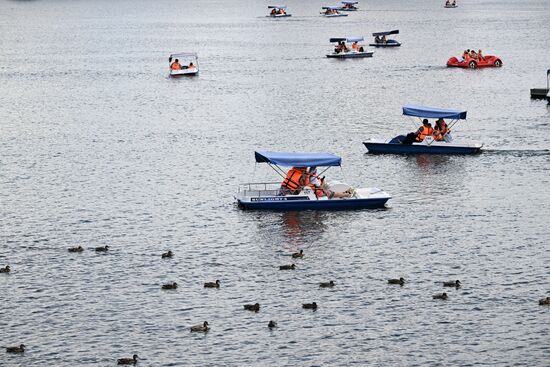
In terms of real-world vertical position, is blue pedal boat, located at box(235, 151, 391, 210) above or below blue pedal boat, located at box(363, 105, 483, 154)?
below

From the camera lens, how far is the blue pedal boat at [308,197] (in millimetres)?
78938

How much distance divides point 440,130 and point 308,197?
81.9ft

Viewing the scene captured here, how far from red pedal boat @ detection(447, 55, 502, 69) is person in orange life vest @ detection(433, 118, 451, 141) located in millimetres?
74103

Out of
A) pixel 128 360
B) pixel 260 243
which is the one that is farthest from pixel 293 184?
pixel 128 360

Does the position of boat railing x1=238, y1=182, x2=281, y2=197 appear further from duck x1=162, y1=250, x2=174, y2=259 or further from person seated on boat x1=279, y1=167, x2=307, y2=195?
duck x1=162, y1=250, x2=174, y2=259

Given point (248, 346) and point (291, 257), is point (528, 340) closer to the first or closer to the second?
point (248, 346)

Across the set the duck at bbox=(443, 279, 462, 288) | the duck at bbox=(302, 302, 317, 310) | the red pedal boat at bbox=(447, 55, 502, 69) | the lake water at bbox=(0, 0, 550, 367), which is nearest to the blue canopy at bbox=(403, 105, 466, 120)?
the lake water at bbox=(0, 0, 550, 367)

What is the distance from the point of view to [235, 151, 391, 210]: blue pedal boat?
7894 centimetres

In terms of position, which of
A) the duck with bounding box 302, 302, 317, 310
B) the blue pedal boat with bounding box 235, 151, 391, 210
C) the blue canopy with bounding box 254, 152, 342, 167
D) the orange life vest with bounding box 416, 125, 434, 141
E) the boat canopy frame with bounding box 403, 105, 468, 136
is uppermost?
the boat canopy frame with bounding box 403, 105, 468, 136

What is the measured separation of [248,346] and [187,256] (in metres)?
15.6

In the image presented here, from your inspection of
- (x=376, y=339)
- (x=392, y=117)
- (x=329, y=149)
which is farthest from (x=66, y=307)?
(x=392, y=117)

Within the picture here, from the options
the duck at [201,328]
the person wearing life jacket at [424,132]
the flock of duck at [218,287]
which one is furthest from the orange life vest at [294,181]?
the duck at [201,328]

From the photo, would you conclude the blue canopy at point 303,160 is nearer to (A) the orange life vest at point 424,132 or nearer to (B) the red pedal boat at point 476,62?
(A) the orange life vest at point 424,132

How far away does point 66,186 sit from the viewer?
8981 cm
